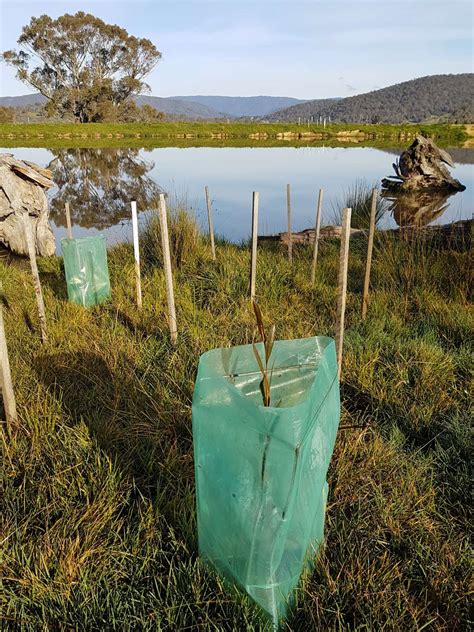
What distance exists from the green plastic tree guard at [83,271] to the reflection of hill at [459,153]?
798 inches

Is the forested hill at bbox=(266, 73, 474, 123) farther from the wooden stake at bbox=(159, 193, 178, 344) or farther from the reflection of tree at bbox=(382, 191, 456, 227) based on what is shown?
the wooden stake at bbox=(159, 193, 178, 344)

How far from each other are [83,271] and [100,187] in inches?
427

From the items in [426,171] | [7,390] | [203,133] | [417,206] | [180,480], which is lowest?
[417,206]

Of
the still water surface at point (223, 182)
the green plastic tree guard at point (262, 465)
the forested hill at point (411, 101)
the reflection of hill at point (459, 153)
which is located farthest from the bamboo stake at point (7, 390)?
the forested hill at point (411, 101)

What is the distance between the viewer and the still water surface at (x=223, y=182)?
1065cm

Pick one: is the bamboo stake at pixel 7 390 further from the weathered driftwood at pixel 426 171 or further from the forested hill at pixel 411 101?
the forested hill at pixel 411 101

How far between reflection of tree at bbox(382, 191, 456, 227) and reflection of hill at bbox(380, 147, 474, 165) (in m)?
8.21

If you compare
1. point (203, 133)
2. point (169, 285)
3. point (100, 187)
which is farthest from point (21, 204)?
→ point (203, 133)

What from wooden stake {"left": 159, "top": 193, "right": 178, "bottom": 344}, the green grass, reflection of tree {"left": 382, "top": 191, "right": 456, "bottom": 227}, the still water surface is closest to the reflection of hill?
the still water surface

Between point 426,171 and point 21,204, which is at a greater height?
point 426,171

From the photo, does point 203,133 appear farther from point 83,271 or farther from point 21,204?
point 83,271

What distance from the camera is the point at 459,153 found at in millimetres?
24656

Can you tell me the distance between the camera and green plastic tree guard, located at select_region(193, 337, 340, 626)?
1.25 m

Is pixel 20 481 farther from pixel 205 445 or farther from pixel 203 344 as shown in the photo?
pixel 203 344
